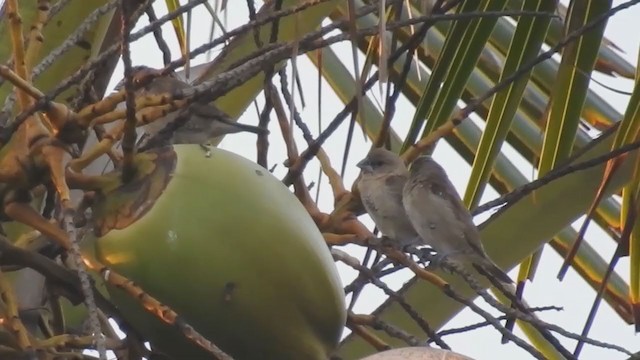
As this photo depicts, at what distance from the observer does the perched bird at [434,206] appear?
2.77 metres

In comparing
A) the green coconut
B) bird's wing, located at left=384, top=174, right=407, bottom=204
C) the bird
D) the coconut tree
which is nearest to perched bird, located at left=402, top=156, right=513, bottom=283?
bird's wing, located at left=384, top=174, right=407, bottom=204

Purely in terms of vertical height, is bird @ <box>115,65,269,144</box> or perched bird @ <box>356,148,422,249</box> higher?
perched bird @ <box>356,148,422,249</box>

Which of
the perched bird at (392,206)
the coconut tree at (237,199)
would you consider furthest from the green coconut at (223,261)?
the perched bird at (392,206)

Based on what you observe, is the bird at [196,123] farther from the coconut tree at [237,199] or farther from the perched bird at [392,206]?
the perched bird at [392,206]

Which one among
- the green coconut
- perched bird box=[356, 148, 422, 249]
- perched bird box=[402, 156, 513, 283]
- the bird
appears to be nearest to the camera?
the green coconut

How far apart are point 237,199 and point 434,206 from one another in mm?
1834

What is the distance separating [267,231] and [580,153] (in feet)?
1.68

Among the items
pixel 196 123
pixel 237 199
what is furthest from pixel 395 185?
pixel 237 199

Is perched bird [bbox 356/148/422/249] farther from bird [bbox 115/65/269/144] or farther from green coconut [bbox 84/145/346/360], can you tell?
green coconut [bbox 84/145/346/360]

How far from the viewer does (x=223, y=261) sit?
1.07 metres

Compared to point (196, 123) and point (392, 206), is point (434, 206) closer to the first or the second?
point (392, 206)

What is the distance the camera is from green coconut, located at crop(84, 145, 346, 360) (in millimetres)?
1068

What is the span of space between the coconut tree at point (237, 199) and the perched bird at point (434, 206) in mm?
1059

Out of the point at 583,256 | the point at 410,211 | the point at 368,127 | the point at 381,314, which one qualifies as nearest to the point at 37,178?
the point at 381,314
